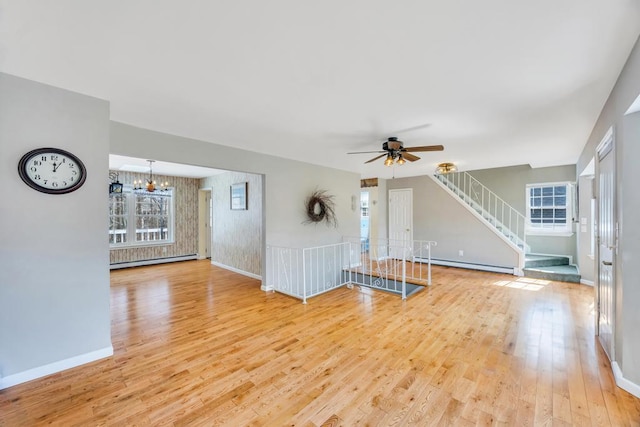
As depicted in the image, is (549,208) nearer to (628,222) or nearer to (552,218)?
(552,218)

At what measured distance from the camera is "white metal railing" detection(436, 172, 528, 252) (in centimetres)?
654

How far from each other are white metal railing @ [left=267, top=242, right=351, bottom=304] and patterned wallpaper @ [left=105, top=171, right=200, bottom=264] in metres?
4.49

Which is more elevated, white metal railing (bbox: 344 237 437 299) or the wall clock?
the wall clock

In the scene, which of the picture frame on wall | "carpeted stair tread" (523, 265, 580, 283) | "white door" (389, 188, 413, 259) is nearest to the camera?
"carpeted stair tread" (523, 265, 580, 283)

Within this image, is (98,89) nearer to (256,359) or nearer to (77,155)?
(77,155)

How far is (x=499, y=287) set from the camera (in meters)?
4.98

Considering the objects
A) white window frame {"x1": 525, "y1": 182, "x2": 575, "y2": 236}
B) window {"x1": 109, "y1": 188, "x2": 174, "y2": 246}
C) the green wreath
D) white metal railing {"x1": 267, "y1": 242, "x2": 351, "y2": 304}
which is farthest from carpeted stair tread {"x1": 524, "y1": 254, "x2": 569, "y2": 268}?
window {"x1": 109, "y1": 188, "x2": 174, "y2": 246}

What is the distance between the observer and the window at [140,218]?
6922 millimetres

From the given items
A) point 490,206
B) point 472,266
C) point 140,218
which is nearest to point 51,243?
point 140,218

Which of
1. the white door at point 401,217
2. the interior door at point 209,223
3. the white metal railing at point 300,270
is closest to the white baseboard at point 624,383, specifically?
the white metal railing at point 300,270

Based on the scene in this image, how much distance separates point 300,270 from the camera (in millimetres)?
5375

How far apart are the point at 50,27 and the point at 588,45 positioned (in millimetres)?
3411

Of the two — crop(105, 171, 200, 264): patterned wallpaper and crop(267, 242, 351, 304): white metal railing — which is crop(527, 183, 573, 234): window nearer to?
crop(267, 242, 351, 304): white metal railing

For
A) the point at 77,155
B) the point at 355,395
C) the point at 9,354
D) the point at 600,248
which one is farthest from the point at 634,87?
the point at 9,354
